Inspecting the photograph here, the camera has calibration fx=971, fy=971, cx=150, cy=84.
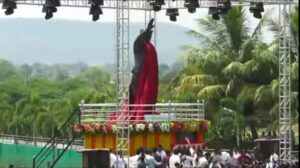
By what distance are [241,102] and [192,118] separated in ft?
29.1

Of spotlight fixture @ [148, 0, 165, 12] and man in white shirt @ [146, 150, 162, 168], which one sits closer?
man in white shirt @ [146, 150, 162, 168]

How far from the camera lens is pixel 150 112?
28844 mm

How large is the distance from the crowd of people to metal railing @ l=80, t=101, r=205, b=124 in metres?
2.07

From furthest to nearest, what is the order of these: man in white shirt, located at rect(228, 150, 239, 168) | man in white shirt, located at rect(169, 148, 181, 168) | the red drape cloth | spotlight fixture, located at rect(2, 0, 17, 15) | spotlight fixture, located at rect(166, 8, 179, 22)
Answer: spotlight fixture, located at rect(166, 8, 179, 22)
the red drape cloth
spotlight fixture, located at rect(2, 0, 17, 15)
man in white shirt, located at rect(228, 150, 239, 168)
man in white shirt, located at rect(169, 148, 181, 168)

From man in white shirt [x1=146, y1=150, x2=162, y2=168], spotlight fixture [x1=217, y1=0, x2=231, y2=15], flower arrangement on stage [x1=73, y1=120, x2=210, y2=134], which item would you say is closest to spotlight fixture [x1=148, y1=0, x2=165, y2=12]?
spotlight fixture [x1=217, y1=0, x2=231, y2=15]

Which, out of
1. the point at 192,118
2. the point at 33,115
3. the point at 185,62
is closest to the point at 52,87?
the point at 33,115

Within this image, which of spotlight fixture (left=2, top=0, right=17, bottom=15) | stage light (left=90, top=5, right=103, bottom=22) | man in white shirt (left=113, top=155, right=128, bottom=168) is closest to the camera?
man in white shirt (left=113, top=155, right=128, bottom=168)

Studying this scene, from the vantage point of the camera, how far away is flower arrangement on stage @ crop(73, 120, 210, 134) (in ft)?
91.0

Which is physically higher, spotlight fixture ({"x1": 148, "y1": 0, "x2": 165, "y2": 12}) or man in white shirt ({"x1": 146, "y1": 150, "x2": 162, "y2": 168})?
spotlight fixture ({"x1": 148, "y1": 0, "x2": 165, "y2": 12})

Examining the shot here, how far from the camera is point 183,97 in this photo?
3984cm

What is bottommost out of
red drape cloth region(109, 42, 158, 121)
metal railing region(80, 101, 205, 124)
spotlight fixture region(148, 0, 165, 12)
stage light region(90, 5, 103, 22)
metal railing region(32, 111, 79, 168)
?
metal railing region(32, 111, 79, 168)

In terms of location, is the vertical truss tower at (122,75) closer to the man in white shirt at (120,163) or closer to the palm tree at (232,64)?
the man in white shirt at (120,163)

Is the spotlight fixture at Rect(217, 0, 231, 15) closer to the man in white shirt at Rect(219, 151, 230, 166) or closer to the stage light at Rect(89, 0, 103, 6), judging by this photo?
the stage light at Rect(89, 0, 103, 6)

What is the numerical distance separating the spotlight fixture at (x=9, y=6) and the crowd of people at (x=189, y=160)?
4.95 meters
